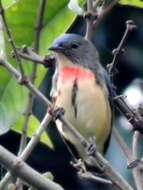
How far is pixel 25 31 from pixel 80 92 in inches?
13.5

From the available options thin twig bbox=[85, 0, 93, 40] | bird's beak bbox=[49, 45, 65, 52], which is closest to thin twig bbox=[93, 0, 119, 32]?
thin twig bbox=[85, 0, 93, 40]

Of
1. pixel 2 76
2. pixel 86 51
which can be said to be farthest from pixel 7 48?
pixel 86 51

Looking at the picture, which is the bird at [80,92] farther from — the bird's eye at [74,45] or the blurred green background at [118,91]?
the blurred green background at [118,91]

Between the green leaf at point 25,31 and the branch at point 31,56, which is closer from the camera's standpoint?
the branch at point 31,56

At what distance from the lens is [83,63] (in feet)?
10.5

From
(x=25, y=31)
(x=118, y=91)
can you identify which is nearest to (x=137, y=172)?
(x=25, y=31)

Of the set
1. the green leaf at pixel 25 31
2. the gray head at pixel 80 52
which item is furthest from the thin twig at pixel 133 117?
the gray head at pixel 80 52

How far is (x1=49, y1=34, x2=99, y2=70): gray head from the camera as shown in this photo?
311cm

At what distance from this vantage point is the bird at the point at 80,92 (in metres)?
2.93

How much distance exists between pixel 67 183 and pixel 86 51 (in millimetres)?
2584

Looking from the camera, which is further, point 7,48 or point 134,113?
point 7,48

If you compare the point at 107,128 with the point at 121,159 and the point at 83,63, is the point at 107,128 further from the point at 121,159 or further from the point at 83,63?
the point at 121,159

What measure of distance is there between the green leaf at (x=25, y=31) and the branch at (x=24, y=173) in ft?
1.29

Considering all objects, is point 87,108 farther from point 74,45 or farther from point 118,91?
point 118,91
